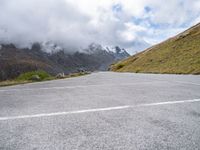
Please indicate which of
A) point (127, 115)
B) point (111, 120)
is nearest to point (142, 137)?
point (111, 120)

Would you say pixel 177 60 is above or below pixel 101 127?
above

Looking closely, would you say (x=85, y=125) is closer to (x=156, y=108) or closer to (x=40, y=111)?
(x=40, y=111)

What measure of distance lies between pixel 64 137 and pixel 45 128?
67cm

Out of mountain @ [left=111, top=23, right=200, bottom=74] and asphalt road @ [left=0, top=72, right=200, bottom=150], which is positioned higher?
mountain @ [left=111, top=23, right=200, bottom=74]

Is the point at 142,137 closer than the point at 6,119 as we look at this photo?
Yes

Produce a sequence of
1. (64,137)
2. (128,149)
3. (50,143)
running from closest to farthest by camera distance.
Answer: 1. (128,149)
2. (50,143)
3. (64,137)

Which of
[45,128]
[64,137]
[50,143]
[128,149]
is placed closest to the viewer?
[128,149]

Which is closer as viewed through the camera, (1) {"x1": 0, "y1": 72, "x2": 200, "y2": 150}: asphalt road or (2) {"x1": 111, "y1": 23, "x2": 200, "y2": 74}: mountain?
(1) {"x1": 0, "y1": 72, "x2": 200, "y2": 150}: asphalt road

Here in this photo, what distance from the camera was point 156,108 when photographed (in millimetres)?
6184

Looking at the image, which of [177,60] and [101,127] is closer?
[101,127]

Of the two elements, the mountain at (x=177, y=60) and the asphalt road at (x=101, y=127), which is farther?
the mountain at (x=177, y=60)

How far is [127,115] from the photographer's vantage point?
17.8 ft

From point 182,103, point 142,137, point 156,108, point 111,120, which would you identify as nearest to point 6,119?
point 111,120

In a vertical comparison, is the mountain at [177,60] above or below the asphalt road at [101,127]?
above
